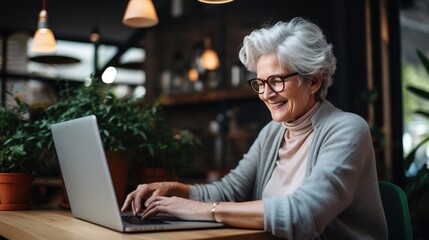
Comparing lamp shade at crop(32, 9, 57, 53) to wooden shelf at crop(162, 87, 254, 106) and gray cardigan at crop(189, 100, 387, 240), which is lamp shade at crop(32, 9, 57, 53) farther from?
wooden shelf at crop(162, 87, 254, 106)

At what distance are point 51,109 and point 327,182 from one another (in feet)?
3.81

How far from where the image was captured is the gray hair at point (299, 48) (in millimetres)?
1627

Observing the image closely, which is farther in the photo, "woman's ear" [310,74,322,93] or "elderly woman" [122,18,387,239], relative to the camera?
"woman's ear" [310,74,322,93]

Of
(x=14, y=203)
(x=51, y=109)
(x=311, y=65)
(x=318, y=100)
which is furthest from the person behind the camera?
(x=51, y=109)

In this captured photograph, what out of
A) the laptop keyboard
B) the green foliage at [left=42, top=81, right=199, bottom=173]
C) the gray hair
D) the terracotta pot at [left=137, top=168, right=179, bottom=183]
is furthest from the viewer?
the terracotta pot at [left=137, top=168, right=179, bottom=183]

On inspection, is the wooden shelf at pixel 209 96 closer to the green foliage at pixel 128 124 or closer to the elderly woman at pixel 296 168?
the green foliage at pixel 128 124

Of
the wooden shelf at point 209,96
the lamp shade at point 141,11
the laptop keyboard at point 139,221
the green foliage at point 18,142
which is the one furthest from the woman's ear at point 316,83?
the wooden shelf at point 209,96

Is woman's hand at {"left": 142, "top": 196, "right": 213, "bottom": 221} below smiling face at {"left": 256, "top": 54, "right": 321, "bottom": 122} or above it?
below

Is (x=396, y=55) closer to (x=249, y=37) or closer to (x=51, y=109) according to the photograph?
(x=249, y=37)

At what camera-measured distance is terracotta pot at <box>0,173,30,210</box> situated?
6.17 ft

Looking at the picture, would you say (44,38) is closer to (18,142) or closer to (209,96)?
(18,142)

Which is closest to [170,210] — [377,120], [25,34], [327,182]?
[327,182]

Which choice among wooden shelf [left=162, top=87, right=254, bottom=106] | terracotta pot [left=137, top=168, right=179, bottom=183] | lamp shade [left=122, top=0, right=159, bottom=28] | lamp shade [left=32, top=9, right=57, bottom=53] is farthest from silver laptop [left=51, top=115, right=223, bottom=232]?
wooden shelf [left=162, top=87, right=254, bottom=106]

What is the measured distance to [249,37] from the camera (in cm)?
176
